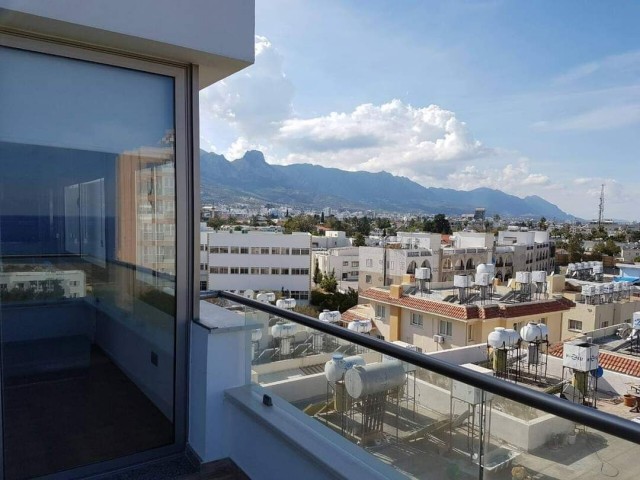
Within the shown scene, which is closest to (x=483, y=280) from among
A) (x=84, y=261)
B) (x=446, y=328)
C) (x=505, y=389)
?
(x=446, y=328)

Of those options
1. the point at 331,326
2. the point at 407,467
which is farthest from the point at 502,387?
the point at 331,326

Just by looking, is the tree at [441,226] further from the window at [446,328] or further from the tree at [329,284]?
the window at [446,328]

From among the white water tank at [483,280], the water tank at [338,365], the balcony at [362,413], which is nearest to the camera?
the balcony at [362,413]

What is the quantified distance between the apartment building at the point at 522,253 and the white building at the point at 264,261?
1889 cm

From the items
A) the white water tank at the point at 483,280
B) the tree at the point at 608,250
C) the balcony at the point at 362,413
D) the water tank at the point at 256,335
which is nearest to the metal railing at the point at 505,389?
the balcony at the point at 362,413

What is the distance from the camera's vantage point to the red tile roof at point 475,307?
19.9 metres

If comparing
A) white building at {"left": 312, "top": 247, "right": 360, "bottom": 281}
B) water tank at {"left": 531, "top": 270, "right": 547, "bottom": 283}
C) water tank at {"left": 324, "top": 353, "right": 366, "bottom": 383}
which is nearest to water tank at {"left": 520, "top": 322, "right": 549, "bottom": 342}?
water tank at {"left": 531, "top": 270, "right": 547, "bottom": 283}

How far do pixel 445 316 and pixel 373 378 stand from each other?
19.5 metres

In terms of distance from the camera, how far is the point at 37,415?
7.22ft

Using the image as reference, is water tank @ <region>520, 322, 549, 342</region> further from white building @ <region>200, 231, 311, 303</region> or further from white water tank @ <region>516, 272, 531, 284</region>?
white building @ <region>200, 231, 311, 303</region>

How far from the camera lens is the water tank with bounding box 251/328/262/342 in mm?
2490

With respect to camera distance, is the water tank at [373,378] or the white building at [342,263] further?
the white building at [342,263]

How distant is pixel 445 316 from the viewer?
66.6 ft

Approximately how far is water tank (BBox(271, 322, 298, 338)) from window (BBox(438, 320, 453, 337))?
19.3 meters
